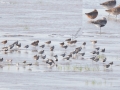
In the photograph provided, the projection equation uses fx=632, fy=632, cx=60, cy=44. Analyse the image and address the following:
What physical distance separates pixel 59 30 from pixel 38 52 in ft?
13.3

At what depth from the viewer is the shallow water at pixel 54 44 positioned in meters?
11.8

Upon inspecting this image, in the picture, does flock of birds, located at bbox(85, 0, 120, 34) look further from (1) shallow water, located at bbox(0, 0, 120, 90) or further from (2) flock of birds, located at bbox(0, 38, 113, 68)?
(2) flock of birds, located at bbox(0, 38, 113, 68)

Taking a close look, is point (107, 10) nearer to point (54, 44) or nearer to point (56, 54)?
point (54, 44)

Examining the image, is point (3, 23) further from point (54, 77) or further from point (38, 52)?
point (54, 77)

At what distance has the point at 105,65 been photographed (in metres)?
13.6

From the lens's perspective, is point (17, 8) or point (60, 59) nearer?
point (60, 59)

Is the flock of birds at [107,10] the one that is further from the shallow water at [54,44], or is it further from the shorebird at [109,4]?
the shallow water at [54,44]

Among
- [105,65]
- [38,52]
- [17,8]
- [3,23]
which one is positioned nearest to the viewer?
[105,65]

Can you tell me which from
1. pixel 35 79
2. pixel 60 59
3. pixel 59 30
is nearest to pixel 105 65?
pixel 60 59

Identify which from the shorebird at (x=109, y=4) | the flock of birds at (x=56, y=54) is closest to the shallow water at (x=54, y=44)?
the flock of birds at (x=56, y=54)

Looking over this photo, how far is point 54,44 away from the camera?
1675 cm

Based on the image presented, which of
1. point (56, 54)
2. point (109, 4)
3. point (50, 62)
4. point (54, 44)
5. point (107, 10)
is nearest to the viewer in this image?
point (50, 62)

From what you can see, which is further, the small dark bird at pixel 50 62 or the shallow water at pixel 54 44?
the small dark bird at pixel 50 62

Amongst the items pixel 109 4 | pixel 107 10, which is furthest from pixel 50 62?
pixel 109 4
